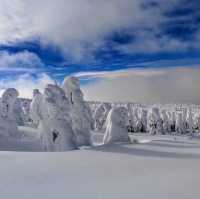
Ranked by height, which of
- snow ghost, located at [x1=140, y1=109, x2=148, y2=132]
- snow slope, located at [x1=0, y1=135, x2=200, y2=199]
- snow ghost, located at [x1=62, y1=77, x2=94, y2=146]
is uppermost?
snow ghost, located at [x1=62, y1=77, x2=94, y2=146]

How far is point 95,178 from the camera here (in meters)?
10.2

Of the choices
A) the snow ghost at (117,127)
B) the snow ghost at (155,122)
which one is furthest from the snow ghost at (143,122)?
the snow ghost at (117,127)

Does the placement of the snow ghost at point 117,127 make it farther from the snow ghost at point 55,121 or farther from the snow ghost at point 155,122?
the snow ghost at point 155,122

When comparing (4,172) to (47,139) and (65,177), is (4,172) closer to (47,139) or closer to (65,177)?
(65,177)

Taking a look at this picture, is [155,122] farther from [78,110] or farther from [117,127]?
[117,127]

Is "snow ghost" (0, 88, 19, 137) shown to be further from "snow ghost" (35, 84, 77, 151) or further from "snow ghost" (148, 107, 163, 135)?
"snow ghost" (148, 107, 163, 135)

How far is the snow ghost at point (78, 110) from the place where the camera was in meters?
33.3

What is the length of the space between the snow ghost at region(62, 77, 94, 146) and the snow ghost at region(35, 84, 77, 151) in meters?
3.30

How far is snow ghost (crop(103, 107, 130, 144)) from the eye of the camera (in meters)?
30.8

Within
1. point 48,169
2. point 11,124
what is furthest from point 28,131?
point 48,169

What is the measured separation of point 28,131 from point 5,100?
34.8 ft

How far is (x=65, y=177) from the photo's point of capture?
33.4ft

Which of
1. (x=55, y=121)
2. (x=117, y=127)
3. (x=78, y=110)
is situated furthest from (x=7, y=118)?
(x=117, y=127)

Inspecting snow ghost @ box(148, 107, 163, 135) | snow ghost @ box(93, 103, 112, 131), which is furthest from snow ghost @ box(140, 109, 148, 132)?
snow ghost @ box(148, 107, 163, 135)
